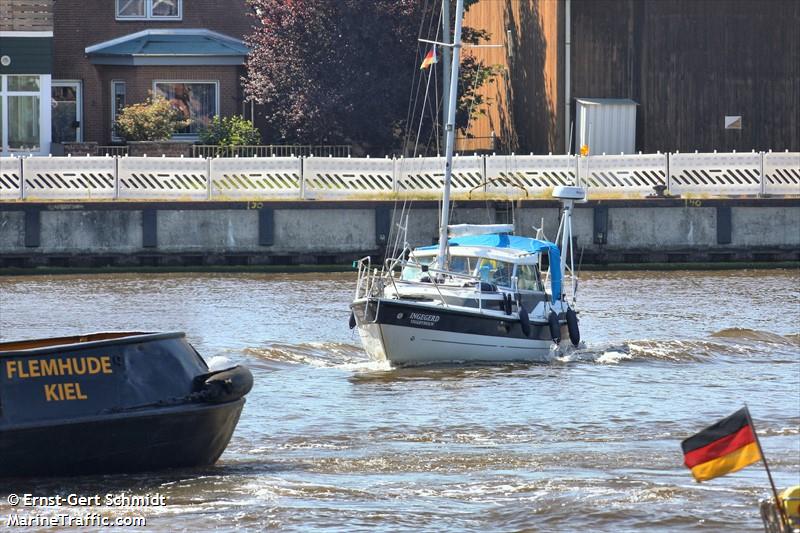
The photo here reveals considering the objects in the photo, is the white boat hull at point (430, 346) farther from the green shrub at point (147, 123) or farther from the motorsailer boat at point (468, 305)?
the green shrub at point (147, 123)

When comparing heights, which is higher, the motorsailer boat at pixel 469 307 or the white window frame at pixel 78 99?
the white window frame at pixel 78 99

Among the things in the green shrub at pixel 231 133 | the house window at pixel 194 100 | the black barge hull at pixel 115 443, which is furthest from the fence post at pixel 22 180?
the black barge hull at pixel 115 443

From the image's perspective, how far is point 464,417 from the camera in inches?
679

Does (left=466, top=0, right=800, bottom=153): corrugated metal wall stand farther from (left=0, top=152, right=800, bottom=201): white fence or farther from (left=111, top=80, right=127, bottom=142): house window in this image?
(left=111, top=80, right=127, bottom=142): house window

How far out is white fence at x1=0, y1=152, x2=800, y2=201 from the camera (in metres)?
34.4

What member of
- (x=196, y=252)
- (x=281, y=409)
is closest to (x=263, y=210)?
(x=196, y=252)

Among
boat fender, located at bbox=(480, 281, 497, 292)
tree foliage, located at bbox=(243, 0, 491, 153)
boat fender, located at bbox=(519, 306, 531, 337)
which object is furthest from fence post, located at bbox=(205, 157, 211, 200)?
boat fender, located at bbox=(519, 306, 531, 337)

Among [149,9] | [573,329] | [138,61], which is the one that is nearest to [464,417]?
[573,329]

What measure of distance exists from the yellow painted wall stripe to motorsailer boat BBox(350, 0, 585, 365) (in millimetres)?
11613

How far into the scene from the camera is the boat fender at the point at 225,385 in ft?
44.6

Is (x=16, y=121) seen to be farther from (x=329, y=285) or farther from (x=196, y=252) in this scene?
(x=329, y=285)

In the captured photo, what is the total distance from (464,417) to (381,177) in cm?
1856

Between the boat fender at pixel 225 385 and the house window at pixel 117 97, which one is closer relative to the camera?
the boat fender at pixel 225 385

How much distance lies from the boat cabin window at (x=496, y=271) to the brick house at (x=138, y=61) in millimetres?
23836
